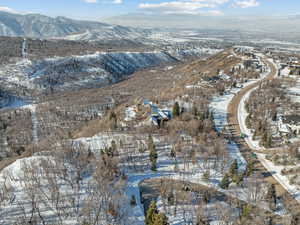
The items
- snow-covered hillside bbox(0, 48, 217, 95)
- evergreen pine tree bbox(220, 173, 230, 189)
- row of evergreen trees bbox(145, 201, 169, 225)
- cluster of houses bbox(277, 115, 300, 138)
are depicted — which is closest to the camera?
row of evergreen trees bbox(145, 201, 169, 225)

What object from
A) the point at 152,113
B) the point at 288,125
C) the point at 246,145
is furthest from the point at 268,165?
the point at 152,113

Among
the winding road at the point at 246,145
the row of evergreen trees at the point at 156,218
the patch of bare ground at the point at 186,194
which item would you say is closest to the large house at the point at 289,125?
the winding road at the point at 246,145

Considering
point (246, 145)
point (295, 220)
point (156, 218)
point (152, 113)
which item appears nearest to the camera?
point (156, 218)

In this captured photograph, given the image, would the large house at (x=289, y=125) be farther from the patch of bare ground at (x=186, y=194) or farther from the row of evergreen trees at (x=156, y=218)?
the row of evergreen trees at (x=156, y=218)

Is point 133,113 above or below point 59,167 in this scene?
above

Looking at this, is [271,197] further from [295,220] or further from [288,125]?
[288,125]

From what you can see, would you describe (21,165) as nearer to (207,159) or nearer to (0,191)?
(0,191)

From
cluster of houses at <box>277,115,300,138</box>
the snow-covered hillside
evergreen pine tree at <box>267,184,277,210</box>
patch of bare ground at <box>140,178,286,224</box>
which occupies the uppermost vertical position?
the snow-covered hillside

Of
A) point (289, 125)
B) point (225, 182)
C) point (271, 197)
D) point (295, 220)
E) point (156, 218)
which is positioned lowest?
point (295, 220)

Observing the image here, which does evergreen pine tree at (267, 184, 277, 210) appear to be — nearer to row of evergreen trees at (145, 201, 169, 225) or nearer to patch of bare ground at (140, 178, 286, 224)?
patch of bare ground at (140, 178, 286, 224)

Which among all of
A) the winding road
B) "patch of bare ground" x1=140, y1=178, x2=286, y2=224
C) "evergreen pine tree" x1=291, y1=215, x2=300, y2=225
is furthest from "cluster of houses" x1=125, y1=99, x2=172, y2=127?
"evergreen pine tree" x1=291, y1=215, x2=300, y2=225

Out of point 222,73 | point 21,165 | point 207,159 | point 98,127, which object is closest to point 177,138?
point 207,159
